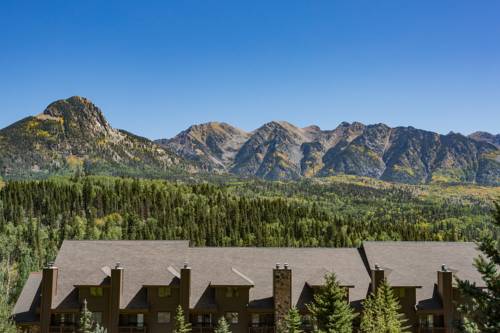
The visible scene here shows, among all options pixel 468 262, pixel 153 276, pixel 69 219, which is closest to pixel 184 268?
pixel 153 276

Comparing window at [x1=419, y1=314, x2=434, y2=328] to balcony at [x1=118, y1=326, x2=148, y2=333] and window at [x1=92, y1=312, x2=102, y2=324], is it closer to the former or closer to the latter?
balcony at [x1=118, y1=326, x2=148, y2=333]

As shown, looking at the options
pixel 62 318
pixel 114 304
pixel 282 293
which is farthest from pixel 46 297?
pixel 282 293

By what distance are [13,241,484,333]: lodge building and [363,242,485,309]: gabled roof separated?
0.14 meters

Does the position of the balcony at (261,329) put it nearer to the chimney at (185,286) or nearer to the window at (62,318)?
the chimney at (185,286)

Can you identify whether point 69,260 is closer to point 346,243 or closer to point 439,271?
point 439,271

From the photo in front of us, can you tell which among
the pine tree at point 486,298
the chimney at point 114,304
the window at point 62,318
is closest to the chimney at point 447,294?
the chimney at point 114,304

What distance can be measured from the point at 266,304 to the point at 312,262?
315 inches

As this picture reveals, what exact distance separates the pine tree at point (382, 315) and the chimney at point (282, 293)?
720cm

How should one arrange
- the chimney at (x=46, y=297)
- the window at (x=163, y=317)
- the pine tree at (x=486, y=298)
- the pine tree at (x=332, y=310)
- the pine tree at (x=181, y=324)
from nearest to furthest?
1. the pine tree at (x=486, y=298)
2. the pine tree at (x=332, y=310)
3. the pine tree at (x=181, y=324)
4. the chimney at (x=46, y=297)
5. the window at (x=163, y=317)

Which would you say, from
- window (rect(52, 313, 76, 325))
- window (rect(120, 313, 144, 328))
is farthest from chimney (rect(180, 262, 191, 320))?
window (rect(52, 313, 76, 325))

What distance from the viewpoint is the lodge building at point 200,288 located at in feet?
181

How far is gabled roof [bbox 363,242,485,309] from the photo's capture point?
5762 centimetres

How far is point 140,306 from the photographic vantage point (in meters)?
55.3

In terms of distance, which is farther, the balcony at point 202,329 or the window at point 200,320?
the window at point 200,320
